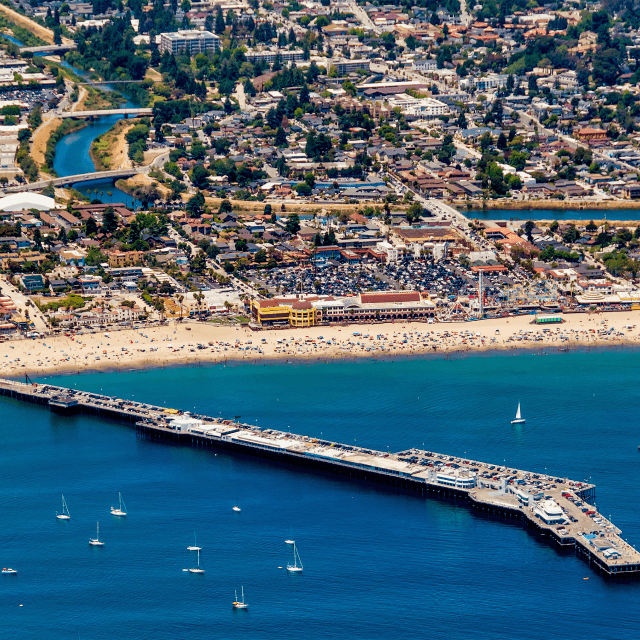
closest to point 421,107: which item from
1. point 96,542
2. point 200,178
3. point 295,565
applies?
point 200,178

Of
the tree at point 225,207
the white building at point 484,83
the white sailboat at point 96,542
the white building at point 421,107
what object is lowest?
the white sailboat at point 96,542

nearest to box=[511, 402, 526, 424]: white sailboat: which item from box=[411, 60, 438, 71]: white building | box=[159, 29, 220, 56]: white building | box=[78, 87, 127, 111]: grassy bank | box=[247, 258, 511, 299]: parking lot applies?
box=[247, 258, 511, 299]: parking lot

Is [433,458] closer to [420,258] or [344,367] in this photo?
[344,367]

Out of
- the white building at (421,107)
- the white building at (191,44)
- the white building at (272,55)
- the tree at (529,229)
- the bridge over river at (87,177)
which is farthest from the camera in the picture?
the white building at (191,44)

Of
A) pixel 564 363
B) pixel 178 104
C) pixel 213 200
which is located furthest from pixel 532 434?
pixel 178 104

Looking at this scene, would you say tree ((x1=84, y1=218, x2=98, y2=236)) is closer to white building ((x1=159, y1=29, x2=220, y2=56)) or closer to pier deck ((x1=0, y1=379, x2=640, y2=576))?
pier deck ((x1=0, y1=379, x2=640, y2=576))

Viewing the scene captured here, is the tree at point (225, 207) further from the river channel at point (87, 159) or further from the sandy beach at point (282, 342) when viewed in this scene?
the sandy beach at point (282, 342)

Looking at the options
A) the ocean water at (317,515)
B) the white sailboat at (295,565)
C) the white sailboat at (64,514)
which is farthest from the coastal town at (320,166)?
the white sailboat at (295,565)
